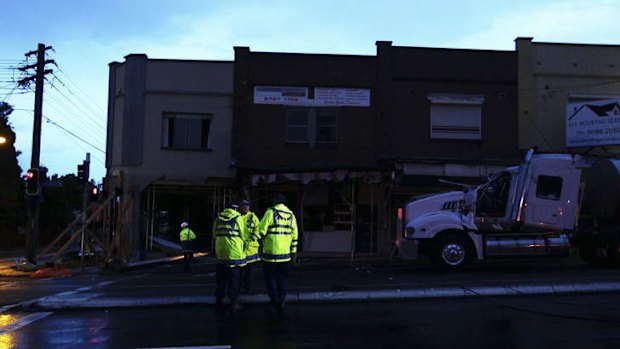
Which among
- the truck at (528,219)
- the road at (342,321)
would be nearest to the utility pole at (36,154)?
the road at (342,321)

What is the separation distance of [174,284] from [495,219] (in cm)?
788

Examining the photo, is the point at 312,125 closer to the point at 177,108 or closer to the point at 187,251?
the point at 177,108

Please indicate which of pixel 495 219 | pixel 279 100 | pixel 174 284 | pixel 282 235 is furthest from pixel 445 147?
pixel 282 235

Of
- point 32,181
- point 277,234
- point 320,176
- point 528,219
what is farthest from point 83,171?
point 528,219

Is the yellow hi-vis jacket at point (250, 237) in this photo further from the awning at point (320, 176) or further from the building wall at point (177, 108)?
the building wall at point (177, 108)

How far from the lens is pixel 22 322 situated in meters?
8.60

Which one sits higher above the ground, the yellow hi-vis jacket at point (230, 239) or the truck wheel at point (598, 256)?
the yellow hi-vis jacket at point (230, 239)

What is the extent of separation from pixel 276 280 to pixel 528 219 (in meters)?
7.93

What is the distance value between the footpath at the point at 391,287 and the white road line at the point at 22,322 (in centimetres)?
43

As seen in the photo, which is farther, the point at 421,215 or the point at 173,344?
the point at 421,215

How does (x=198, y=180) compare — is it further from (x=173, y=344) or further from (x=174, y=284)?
(x=173, y=344)

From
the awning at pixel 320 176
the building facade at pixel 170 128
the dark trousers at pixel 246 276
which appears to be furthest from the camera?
the building facade at pixel 170 128

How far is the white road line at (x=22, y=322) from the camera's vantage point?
26.4 feet

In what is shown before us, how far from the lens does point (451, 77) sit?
22.4 meters
